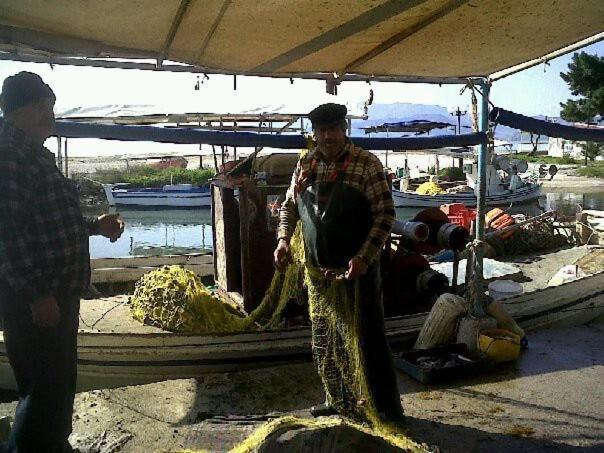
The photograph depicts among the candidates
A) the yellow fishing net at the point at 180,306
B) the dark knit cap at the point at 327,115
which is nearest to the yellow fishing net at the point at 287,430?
the dark knit cap at the point at 327,115

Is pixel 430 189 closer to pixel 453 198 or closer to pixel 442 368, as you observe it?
pixel 453 198

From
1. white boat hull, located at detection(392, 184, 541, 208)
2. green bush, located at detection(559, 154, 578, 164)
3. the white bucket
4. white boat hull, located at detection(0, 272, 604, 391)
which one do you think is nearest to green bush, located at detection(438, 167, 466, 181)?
white boat hull, located at detection(392, 184, 541, 208)

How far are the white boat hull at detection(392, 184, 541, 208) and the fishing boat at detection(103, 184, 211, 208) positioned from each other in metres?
9.90

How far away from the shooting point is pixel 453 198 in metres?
21.9

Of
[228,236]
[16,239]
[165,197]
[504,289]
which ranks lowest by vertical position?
[504,289]

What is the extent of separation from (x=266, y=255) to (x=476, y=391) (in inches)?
84.7

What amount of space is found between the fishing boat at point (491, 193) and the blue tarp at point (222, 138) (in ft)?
53.6

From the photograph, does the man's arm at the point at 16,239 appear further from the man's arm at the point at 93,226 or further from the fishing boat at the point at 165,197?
the fishing boat at the point at 165,197

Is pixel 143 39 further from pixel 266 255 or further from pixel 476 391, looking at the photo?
pixel 476 391

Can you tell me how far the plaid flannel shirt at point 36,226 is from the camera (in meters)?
2.22

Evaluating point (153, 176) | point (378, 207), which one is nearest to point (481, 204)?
point (378, 207)

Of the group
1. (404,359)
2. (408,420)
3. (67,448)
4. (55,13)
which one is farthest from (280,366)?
(55,13)

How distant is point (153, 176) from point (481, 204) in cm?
3459

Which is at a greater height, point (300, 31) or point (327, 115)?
point (300, 31)
